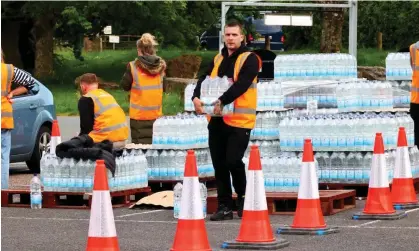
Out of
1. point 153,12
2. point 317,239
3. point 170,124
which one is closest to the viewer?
point 317,239

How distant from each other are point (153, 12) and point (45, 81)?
4.31 meters

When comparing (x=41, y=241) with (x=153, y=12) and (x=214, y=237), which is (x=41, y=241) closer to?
(x=214, y=237)

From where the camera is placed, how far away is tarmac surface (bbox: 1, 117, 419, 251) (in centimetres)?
1220

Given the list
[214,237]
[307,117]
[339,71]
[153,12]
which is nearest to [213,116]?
[214,237]

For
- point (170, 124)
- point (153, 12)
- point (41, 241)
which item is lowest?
point (41, 241)

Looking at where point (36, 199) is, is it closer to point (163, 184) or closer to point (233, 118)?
point (163, 184)

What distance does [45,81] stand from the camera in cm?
4631

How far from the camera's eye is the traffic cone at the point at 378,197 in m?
13.8

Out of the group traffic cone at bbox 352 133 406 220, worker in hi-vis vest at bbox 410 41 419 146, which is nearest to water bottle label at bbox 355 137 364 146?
worker in hi-vis vest at bbox 410 41 419 146

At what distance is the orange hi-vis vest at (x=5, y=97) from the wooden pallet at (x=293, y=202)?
3039mm

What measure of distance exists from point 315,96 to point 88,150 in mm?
4039

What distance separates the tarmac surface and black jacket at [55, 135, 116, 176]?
0.58 m

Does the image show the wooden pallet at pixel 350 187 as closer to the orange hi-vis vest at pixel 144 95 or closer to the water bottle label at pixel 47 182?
the orange hi-vis vest at pixel 144 95

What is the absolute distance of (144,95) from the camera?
17.8 meters
